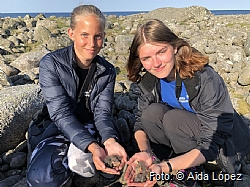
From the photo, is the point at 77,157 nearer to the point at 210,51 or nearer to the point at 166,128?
the point at 166,128

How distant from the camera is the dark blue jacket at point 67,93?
143 inches

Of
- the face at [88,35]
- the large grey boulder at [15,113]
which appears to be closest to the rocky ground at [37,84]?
the large grey boulder at [15,113]

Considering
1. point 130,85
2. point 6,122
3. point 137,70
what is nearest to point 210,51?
point 130,85

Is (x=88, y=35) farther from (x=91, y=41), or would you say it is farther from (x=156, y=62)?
(x=156, y=62)

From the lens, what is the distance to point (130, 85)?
6.71 meters

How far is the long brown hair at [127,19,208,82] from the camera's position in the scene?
3391mm

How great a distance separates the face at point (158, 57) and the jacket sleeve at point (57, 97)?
3.49 feet

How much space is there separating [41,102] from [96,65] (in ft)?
5.28

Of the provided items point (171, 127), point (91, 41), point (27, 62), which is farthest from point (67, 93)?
point (27, 62)

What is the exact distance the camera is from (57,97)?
3.76m

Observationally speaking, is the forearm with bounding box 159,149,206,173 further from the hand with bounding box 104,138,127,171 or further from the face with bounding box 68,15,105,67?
the face with bounding box 68,15,105,67

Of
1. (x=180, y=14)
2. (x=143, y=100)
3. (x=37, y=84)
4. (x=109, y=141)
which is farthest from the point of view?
(x=180, y=14)

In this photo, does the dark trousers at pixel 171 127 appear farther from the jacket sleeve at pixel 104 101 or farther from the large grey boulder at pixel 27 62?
the large grey boulder at pixel 27 62

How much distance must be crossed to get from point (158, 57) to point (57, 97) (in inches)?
52.4
